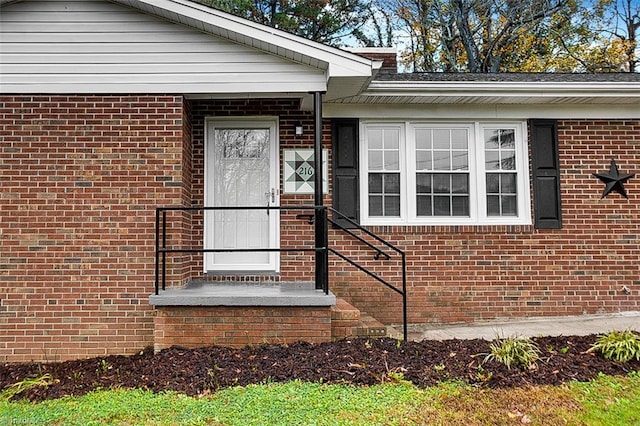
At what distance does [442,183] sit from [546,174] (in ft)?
4.64

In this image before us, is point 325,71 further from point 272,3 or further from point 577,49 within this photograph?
point 577,49

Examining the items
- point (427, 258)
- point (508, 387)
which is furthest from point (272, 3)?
point (508, 387)

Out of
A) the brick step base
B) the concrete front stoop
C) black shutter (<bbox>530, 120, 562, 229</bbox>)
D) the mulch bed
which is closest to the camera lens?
the mulch bed

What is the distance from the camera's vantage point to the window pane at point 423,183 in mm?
6441

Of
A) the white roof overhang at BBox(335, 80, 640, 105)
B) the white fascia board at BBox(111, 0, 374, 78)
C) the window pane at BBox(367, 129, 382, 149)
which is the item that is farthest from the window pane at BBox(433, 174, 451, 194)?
the white fascia board at BBox(111, 0, 374, 78)

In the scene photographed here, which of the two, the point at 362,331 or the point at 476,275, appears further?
the point at 476,275

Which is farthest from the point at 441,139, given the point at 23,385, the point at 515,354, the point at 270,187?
the point at 23,385

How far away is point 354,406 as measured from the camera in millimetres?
3389

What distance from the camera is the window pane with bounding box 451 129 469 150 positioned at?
6.50 m

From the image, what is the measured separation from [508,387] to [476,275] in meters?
2.81

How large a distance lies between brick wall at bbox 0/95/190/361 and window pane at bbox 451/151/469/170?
11.9ft

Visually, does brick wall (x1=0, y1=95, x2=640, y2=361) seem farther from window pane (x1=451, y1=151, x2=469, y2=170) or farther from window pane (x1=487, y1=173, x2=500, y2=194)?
window pane (x1=487, y1=173, x2=500, y2=194)

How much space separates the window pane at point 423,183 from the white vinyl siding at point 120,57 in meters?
2.00

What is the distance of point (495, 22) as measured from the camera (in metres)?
18.0
